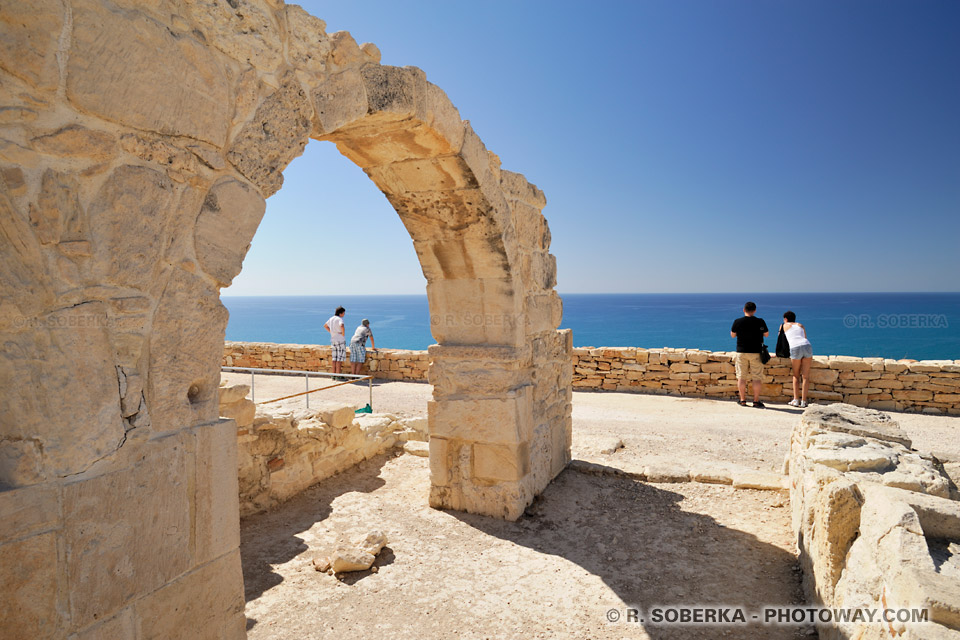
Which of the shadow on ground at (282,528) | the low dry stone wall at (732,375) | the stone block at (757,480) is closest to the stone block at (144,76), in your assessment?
the shadow on ground at (282,528)

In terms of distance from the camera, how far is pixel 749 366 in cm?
823

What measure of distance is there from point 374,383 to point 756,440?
6962 mm

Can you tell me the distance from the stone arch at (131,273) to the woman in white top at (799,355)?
7830 millimetres

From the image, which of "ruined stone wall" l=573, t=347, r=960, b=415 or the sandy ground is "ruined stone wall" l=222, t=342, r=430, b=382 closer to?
"ruined stone wall" l=573, t=347, r=960, b=415

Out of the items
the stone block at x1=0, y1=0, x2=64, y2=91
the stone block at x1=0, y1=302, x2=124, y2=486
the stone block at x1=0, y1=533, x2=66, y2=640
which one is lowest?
the stone block at x1=0, y1=533, x2=66, y2=640

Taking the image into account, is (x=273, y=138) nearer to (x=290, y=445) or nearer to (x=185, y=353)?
(x=185, y=353)

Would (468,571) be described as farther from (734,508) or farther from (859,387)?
(859,387)

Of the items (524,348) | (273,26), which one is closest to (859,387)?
(524,348)

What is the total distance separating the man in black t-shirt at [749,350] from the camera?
8.07 m

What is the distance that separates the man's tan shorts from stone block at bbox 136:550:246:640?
26.5ft

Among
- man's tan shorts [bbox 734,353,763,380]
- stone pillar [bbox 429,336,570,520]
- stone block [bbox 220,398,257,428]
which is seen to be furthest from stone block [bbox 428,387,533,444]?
man's tan shorts [bbox 734,353,763,380]

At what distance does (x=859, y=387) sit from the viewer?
8.09 m

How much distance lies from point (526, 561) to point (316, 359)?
30.9ft

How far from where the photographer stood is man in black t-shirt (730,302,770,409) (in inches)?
318
